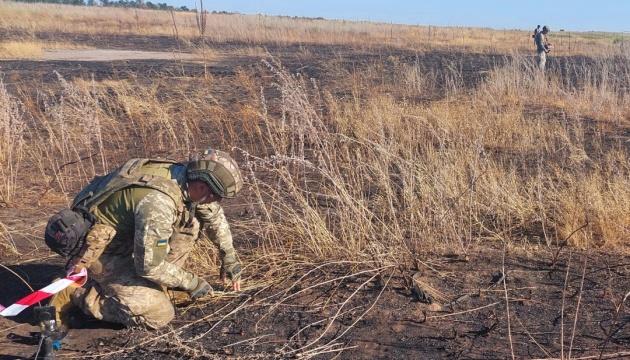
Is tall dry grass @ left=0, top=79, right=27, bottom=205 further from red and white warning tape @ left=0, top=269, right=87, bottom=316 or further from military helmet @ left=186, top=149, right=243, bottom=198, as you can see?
military helmet @ left=186, top=149, right=243, bottom=198

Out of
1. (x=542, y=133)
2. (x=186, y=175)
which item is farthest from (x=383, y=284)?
(x=542, y=133)

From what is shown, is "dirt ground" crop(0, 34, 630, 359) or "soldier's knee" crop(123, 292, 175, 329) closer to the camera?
"dirt ground" crop(0, 34, 630, 359)

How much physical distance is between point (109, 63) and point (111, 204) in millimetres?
16446

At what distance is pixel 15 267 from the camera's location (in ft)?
14.0

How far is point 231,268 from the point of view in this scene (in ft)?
12.3

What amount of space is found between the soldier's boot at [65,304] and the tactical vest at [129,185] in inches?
19.5

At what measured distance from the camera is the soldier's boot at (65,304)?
11.4 feet

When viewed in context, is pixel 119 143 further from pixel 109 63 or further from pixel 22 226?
pixel 109 63

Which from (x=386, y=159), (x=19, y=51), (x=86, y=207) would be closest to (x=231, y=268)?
(x=86, y=207)

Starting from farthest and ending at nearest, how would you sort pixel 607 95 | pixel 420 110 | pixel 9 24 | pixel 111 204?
pixel 9 24, pixel 607 95, pixel 420 110, pixel 111 204

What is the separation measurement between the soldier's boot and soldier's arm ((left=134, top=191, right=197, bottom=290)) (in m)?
0.47

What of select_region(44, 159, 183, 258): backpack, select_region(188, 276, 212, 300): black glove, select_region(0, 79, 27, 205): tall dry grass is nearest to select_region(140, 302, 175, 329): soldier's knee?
select_region(188, 276, 212, 300): black glove

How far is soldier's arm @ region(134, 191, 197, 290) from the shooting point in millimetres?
3219

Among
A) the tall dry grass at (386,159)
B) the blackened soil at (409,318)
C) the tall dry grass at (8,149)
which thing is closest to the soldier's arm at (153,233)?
the blackened soil at (409,318)
